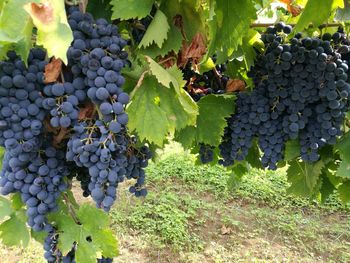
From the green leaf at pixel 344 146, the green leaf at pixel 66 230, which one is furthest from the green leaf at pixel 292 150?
the green leaf at pixel 66 230

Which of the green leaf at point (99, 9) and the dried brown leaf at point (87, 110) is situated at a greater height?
the green leaf at point (99, 9)

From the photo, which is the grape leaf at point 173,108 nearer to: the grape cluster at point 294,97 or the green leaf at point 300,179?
the grape cluster at point 294,97

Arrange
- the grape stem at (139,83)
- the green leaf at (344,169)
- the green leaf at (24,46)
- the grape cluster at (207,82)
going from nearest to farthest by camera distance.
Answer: the green leaf at (24,46) < the grape stem at (139,83) < the green leaf at (344,169) < the grape cluster at (207,82)

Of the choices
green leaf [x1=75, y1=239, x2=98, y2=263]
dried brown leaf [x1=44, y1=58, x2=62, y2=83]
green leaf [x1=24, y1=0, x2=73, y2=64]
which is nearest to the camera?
green leaf [x1=24, y1=0, x2=73, y2=64]

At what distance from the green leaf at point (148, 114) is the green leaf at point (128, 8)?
0.60ft

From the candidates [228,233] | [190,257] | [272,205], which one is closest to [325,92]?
[190,257]

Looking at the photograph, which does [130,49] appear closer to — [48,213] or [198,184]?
[48,213]

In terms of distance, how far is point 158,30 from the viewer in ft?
3.92

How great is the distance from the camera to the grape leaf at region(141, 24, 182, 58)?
1.25 m

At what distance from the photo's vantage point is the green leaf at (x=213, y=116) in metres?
1.63

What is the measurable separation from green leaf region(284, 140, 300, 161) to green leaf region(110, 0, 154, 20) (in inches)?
34.4

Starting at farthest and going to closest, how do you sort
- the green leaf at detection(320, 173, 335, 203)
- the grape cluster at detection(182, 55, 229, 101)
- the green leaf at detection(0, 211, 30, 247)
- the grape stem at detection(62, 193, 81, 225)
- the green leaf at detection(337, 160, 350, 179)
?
the green leaf at detection(320, 173, 335, 203) < the grape cluster at detection(182, 55, 229, 101) < the green leaf at detection(337, 160, 350, 179) < the green leaf at detection(0, 211, 30, 247) < the grape stem at detection(62, 193, 81, 225)

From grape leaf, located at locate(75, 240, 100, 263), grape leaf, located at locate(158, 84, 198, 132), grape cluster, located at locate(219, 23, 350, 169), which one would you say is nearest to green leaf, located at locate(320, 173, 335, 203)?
grape cluster, located at locate(219, 23, 350, 169)

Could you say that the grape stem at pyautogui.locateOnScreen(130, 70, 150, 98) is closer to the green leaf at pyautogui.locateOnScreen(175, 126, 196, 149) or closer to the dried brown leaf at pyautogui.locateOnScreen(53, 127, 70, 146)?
the dried brown leaf at pyautogui.locateOnScreen(53, 127, 70, 146)
